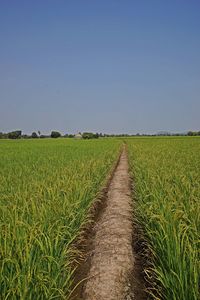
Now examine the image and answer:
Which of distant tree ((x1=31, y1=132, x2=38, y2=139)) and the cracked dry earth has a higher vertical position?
distant tree ((x1=31, y1=132, x2=38, y2=139))

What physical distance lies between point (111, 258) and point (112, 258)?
15 mm

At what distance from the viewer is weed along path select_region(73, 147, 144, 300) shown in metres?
3.97

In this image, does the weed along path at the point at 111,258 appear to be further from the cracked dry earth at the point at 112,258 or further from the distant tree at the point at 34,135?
the distant tree at the point at 34,135

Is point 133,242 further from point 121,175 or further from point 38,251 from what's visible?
point 121,175

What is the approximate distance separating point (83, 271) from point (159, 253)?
1269mm

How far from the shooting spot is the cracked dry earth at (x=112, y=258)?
3.97 meters

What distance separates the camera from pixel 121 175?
48.3 ft

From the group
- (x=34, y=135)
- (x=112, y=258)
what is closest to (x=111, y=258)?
(x=112, y=258)

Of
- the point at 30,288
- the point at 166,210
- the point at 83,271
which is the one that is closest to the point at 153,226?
the point at 166,210

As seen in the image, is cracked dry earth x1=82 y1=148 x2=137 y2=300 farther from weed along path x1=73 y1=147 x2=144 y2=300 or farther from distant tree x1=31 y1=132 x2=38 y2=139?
distant tree x1=31 y1=132 x2=38 y2=139

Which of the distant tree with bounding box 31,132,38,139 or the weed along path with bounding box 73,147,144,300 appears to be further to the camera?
the distant tree with bounding box 31,132,38,139

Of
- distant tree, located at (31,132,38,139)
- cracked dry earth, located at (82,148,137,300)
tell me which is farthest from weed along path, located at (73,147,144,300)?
distant tree, located at (31,132,38,139)

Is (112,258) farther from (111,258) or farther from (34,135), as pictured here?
(34,135)

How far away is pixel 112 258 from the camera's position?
4910 millimetres
